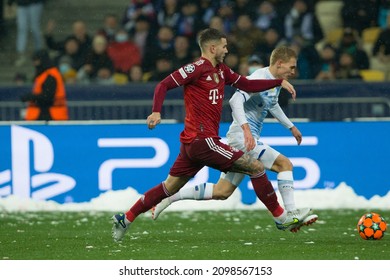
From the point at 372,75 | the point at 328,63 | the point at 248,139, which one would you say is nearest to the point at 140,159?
the point at 248,139

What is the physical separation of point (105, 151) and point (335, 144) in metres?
2.93

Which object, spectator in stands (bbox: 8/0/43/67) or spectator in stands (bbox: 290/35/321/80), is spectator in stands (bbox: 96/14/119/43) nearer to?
spectator in stands (bbox: 8/0/43/67)

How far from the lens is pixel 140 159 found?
13.5 meters

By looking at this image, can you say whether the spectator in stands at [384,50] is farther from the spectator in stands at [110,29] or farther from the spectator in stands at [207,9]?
the spectator in stands at [110,29]

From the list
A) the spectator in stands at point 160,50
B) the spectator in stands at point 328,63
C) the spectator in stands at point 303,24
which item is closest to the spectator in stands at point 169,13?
the spectator in stands at point 160,50

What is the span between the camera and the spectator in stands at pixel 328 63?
16.6 m

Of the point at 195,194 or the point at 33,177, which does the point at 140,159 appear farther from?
the point at 195,194

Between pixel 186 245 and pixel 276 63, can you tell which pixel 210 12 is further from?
pixel 186 245

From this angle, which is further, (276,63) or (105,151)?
(105,151)

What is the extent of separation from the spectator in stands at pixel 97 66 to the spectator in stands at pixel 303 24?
3.02 meters

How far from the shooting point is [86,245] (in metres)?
9.92
